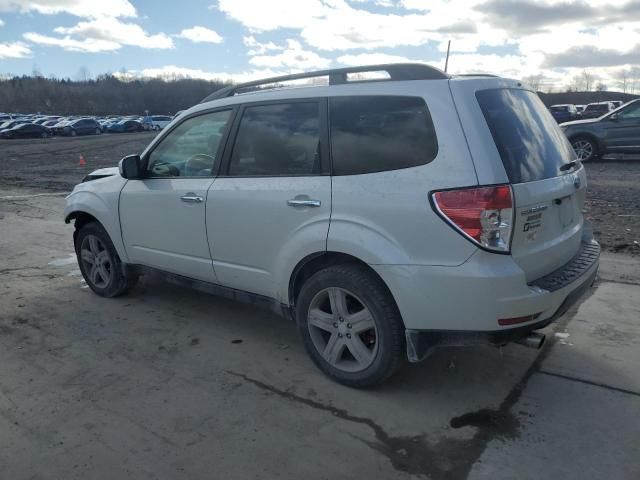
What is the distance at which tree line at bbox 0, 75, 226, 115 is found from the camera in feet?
371

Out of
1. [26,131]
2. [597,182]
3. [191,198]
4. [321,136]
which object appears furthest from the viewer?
[26,131]

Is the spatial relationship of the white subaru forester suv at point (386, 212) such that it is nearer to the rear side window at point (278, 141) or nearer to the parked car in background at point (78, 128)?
the rear side window at point (278, 141)

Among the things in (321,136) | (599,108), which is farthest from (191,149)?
(599,108)

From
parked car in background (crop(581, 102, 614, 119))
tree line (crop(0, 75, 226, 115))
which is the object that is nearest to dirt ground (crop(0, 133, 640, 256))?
parked car in background (crop(581, 102, 614, 119))

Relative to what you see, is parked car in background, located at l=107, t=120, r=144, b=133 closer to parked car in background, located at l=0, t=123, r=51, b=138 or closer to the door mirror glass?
parked car in background, located at l=0, t=123, r=51, b=138

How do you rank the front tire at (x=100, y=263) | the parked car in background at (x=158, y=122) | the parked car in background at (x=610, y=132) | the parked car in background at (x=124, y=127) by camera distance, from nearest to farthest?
1. the front tire at (x=100, y=263)
2. the parked car in background at (x=610, y=132)
3. the parked car in background at (x=124, y=127)
4. the parked car in background at (x=158, y=122)

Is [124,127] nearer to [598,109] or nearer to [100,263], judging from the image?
[598,109]

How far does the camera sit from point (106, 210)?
509 cm

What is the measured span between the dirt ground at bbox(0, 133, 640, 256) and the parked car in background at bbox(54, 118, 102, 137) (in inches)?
876

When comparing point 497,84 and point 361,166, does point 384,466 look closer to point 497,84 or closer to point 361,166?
point 361,166

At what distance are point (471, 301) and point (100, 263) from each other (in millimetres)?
3817

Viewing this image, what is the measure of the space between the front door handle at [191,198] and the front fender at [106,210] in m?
0.99

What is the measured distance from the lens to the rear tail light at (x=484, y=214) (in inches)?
114

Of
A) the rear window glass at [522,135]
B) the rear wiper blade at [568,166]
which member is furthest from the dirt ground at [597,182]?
the rear window glass at [522,135]
